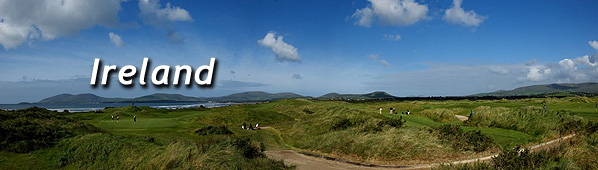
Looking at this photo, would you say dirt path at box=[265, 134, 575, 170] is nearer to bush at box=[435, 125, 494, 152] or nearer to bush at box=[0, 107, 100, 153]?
bush at box=[435, 125, 494, 152]

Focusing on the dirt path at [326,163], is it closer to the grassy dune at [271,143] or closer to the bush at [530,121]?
the grassy dune at [271,143]

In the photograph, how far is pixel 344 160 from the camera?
673 inches

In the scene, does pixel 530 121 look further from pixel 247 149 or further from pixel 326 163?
pixel 247 149

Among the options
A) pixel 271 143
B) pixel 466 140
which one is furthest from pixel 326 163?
pixel 466 140

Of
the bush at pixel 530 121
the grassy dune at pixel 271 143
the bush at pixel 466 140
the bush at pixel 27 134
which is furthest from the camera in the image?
the bush at pixel 530 121

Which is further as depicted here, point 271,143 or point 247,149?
point 271,143

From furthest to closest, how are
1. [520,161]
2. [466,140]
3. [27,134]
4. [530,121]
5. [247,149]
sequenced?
1. [530,121]
2. [466,140]
3. [27,134]
4. [247,149]
5. [520,161]

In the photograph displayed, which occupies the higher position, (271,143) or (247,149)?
(247,149)

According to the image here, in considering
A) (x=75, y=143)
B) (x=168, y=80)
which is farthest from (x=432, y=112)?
(x=75, y=143)

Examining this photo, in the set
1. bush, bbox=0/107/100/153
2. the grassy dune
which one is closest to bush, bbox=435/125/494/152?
the grassy dune

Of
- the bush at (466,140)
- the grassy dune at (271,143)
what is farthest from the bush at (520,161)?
the bush at (466,140)

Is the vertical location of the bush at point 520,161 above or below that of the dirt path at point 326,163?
above

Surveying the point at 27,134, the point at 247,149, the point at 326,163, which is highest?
the point at 27,134

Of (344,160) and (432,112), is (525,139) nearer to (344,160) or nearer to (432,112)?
(344,160)
